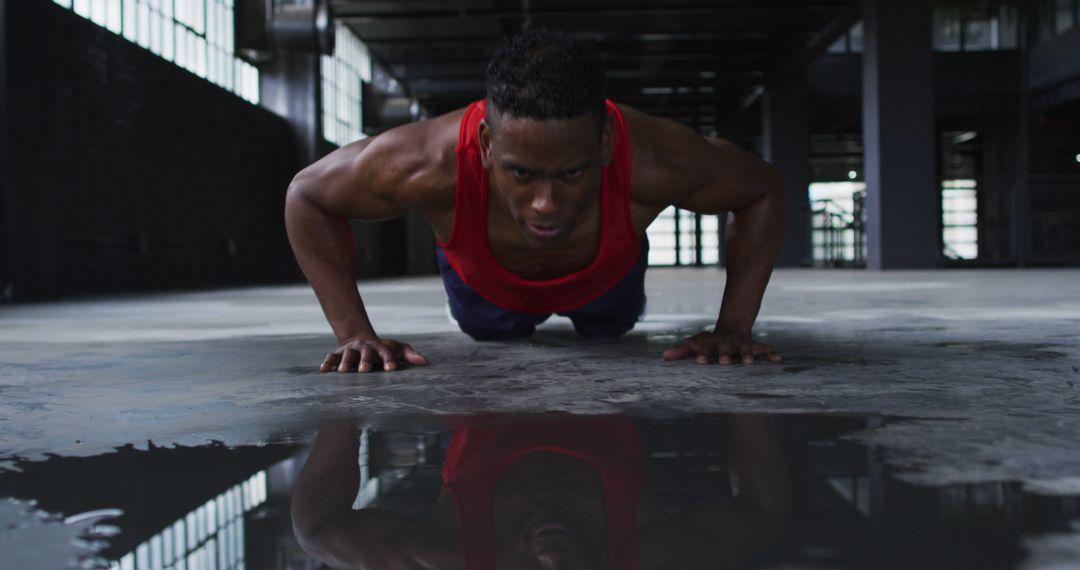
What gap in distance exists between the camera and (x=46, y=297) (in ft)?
26.7

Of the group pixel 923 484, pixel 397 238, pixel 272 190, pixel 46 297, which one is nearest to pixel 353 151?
pixel 923 484

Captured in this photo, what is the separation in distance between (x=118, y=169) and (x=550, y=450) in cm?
974

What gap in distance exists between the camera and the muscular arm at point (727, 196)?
2.51 metres

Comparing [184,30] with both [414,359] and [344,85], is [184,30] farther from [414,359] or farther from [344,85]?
[414,359]

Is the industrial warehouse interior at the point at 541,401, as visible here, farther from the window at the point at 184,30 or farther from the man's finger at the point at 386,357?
the window at the point at 184,30

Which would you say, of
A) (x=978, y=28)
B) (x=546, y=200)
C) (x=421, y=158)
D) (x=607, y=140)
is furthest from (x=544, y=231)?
(x=978, y=28)

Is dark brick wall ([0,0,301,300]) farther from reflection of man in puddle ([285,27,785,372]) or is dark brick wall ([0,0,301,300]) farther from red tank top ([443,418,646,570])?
red tank top ([443,418,646,570])

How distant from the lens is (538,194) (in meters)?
2.11

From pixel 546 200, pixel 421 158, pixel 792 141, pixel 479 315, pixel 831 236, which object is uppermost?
pixel 792 141

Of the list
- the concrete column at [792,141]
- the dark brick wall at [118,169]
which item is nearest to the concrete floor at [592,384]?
the dark brick wall at [118,169]

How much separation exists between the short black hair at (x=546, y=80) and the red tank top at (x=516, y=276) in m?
0.21

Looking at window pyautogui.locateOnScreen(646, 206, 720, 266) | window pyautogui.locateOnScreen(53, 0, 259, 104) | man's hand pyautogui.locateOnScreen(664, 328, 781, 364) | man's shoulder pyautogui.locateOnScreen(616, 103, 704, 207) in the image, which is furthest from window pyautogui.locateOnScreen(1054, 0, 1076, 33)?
man's hand pyautogui.locateOnScreen(664, 328, 781, 364)

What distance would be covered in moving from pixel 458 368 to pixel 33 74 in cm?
736

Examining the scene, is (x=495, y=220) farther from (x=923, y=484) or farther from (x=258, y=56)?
(x=258, y=56)
